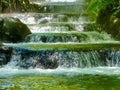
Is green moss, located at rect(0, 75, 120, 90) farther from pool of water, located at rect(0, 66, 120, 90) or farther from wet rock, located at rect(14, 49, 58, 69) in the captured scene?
wet rock, located at rect(14, 49, 58, 69)

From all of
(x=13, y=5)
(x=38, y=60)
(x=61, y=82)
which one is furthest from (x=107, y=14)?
(x=61, y=82)

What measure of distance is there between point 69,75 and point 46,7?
19111 millimetres

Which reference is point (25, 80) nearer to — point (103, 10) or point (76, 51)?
point (76, 51)

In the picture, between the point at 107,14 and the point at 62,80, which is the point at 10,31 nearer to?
the point at 107,14

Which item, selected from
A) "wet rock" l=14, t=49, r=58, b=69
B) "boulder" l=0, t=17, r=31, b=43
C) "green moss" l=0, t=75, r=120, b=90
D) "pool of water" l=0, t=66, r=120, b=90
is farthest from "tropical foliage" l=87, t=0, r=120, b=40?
"green moss" l=0, t=75, r=120, b=90

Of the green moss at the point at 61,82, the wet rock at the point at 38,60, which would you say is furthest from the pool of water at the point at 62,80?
the wet rock at the point at 38,60

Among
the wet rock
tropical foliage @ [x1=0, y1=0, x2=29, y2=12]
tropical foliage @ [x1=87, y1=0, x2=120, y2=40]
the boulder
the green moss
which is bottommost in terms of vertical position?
the green moss

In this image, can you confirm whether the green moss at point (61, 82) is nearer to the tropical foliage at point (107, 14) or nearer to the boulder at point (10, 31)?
the boulder at point (10, 31)

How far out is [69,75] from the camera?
1323cm

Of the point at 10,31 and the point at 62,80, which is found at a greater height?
the point at 10,31

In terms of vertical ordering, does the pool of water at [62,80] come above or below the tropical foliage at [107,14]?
below

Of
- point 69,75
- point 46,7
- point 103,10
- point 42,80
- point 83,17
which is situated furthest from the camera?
point 46,7

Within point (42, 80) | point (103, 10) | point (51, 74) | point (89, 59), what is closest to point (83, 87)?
point (42, 80)

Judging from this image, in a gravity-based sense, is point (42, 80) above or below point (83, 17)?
below
